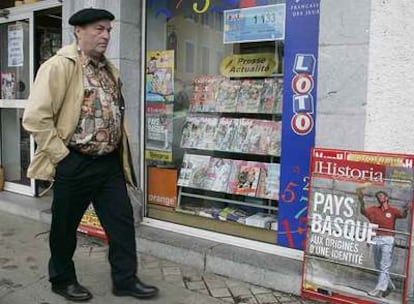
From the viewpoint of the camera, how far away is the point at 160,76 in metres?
4.80

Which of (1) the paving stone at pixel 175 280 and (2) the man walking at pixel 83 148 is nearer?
(2) the man walking at pixel 83 148

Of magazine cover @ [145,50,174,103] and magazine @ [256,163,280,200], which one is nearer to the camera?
magazine @ [256,163,280,200]

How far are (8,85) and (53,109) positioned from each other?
11.9 feet

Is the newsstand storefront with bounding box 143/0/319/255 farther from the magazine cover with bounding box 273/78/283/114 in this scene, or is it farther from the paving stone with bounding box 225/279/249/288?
the paving stone with bounding box 225/279/249/288

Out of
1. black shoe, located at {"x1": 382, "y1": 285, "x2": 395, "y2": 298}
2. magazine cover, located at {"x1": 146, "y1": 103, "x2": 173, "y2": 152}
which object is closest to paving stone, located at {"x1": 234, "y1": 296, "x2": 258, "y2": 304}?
black shoe, located at {"x1": 382, "y1": 285, "x2": 395, "y2": 298}

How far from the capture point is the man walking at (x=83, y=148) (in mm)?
3143

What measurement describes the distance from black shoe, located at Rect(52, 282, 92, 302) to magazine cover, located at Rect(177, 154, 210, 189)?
1.56 m

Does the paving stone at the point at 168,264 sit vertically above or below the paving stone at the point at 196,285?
above

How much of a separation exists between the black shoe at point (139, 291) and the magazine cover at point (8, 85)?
12.2ft

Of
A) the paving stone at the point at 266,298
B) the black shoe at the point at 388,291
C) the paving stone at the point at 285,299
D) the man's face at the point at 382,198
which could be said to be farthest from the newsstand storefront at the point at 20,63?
the black shoe at the point at 388,291

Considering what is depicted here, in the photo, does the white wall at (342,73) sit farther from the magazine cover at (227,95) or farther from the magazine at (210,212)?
the magazine at (210,212)

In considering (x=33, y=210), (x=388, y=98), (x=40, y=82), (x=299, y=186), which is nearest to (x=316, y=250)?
(x=299, y=186)

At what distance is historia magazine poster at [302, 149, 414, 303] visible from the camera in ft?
9.96

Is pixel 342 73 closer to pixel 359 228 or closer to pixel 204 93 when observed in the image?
pixel 359 228
